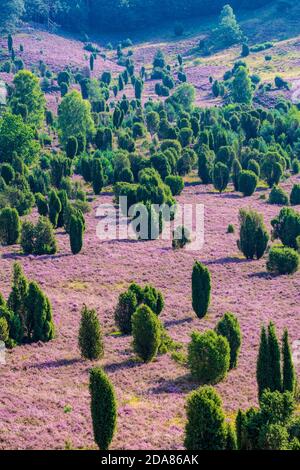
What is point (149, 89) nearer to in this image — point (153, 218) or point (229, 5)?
point (229, 5)

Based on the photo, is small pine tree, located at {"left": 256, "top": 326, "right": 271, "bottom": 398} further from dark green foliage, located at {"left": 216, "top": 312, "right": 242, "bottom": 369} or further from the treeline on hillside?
the treeline on hillside

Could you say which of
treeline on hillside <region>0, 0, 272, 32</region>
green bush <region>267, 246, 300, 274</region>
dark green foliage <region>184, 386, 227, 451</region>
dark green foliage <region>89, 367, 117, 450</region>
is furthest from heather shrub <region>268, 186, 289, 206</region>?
treeline on hillside <region>0, 0, 272, 32</region>

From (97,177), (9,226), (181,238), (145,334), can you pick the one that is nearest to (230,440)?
(145,334)

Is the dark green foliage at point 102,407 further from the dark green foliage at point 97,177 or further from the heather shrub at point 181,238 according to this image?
the dark green foliage at point 97,177

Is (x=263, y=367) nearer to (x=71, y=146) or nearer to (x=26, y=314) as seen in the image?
(x=26, y=314)

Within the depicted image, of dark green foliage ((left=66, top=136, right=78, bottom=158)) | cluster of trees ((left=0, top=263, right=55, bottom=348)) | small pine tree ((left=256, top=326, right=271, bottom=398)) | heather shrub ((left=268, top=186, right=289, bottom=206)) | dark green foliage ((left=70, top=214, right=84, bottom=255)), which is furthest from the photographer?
dark green foliage ((left=66, top=136, right=78, bottom=158))
